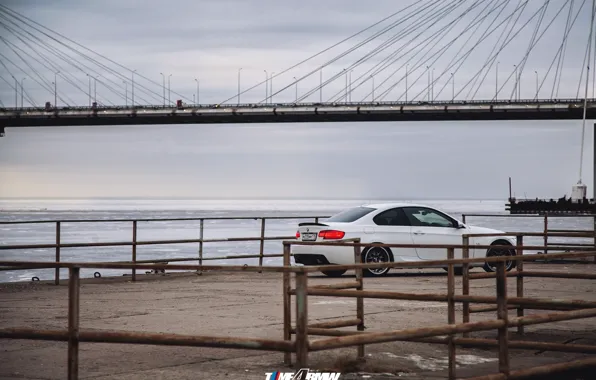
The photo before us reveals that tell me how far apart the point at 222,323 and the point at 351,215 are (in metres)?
8.70

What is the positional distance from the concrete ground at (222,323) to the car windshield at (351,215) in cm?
123

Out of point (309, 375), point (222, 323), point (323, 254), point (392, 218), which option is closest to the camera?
point (309, 375)

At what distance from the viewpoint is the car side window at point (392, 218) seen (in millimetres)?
20031

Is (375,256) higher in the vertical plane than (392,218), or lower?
lower

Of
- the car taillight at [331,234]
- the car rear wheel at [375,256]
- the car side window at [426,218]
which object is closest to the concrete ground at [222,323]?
the car rear wheel at [375,256]

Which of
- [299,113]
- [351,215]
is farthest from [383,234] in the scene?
[299,113]

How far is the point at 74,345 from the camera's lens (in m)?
6.87

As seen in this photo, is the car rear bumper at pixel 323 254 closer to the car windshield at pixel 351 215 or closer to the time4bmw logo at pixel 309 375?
the car windshield at pixel 351 215

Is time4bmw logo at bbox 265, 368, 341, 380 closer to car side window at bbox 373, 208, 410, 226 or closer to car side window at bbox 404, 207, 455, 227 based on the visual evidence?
car side window at bbox 373, 208, 410, 226

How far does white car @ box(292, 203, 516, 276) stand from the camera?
19.1m

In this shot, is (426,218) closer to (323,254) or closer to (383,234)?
(383,234)

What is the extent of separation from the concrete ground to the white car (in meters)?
0.50

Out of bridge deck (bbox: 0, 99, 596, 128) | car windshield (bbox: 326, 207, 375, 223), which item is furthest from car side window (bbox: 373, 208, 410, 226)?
bridge deck (bbox: 0, 99, 596, 128)

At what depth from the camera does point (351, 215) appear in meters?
20.0
